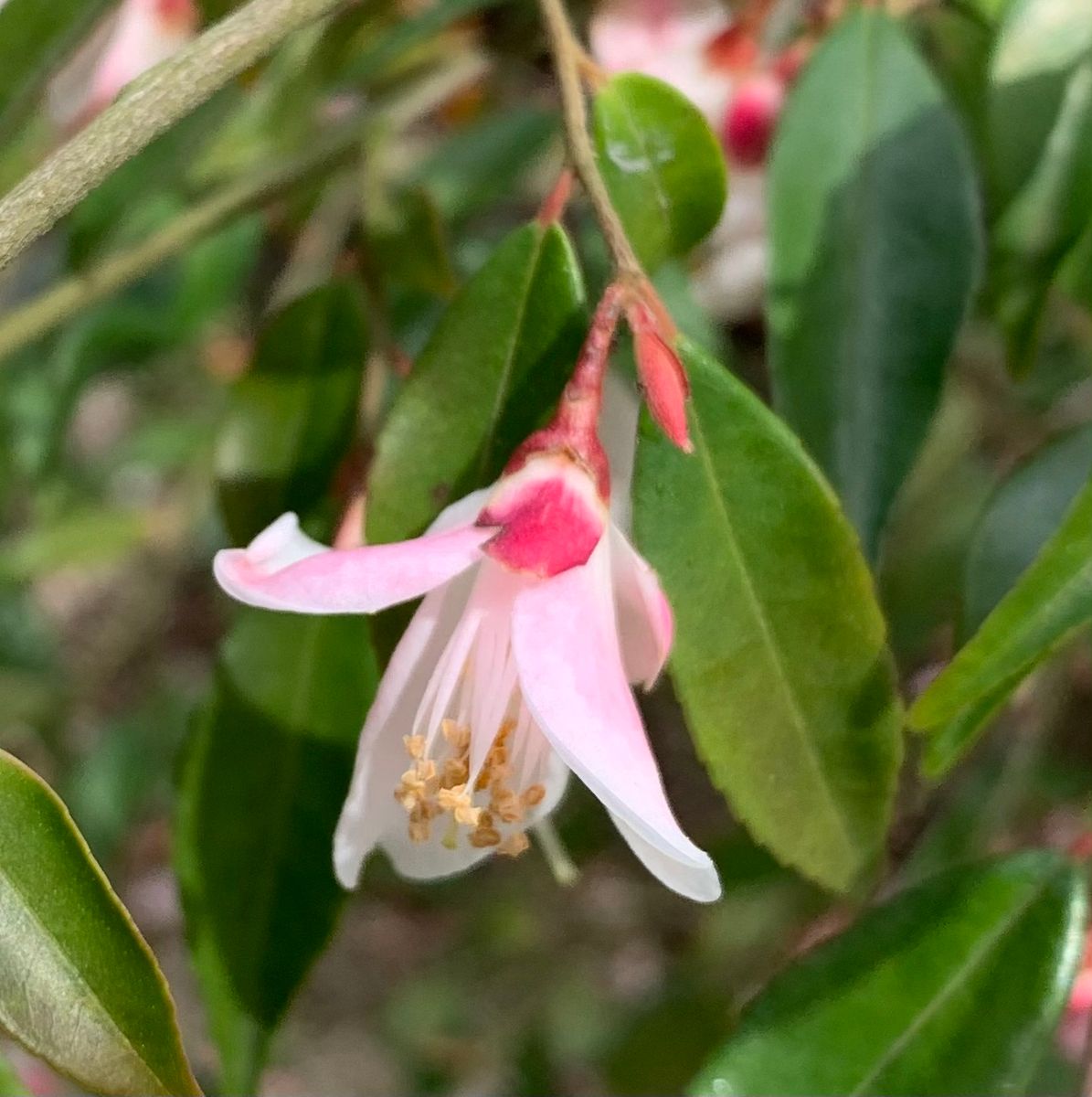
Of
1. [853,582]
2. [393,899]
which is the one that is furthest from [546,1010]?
[853,582]

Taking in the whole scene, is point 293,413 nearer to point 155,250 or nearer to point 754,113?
point 155,250

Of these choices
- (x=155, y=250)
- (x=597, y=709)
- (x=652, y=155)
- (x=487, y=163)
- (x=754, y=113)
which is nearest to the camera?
(x=597, y=709)

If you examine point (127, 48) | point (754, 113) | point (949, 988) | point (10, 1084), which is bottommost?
point (949, 988)

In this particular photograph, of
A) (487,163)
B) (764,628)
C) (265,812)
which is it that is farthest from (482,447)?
(487,163)

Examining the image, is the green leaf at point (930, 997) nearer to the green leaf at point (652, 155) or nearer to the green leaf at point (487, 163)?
the green leaf at point (652, 155)

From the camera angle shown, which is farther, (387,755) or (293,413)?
(293,413)

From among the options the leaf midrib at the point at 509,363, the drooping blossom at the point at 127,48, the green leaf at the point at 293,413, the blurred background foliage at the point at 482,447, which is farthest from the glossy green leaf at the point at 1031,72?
the drooping blossom at the point at 127,48

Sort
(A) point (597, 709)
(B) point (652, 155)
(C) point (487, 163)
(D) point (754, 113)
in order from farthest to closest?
(C) point (487, 163) → (D) point (754, 113) → (B) point (652, 155) → (A) point (597, 709)
